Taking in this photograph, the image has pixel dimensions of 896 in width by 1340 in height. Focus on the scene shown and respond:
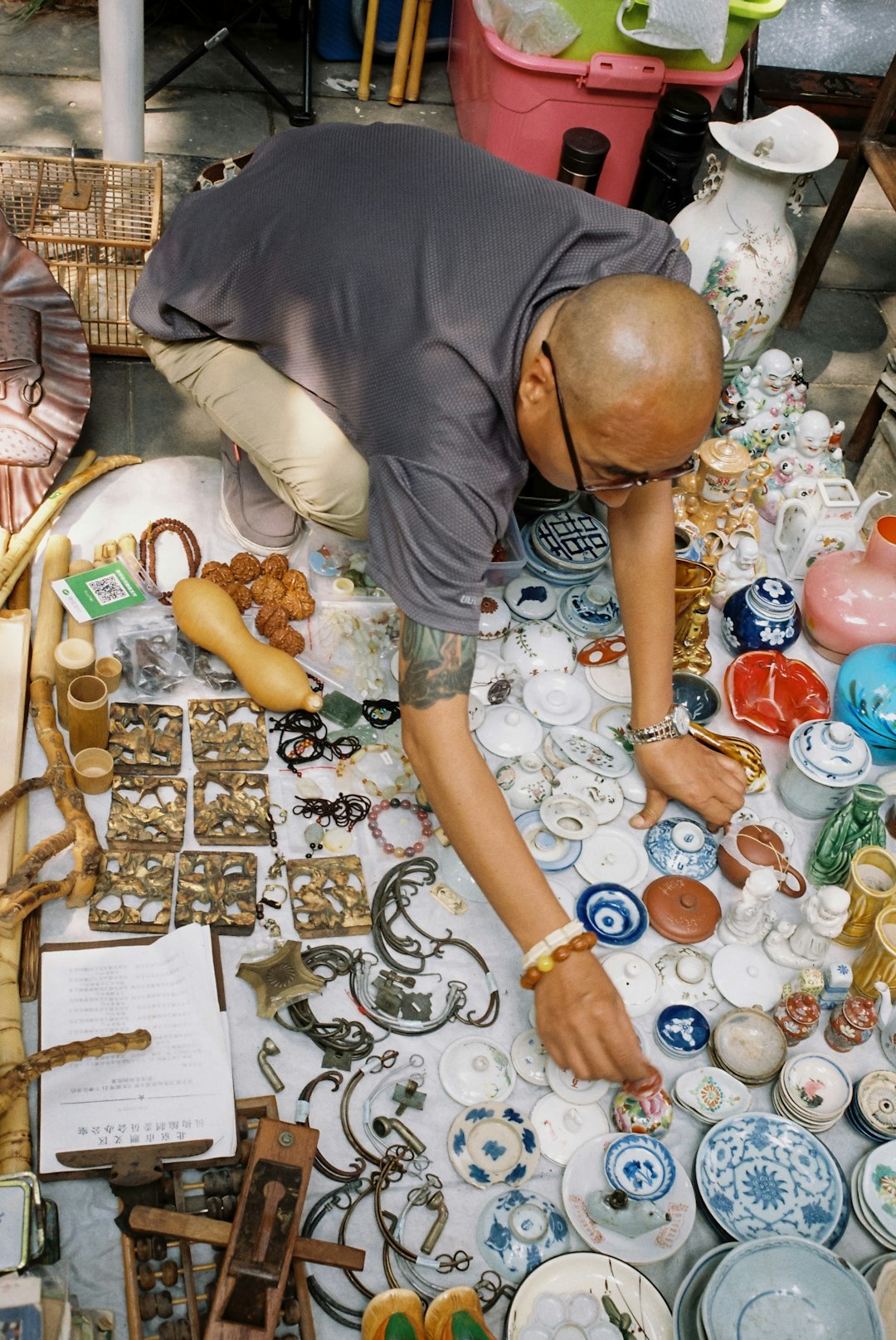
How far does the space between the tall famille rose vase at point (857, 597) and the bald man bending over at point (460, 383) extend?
61cm

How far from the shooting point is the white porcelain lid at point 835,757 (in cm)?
250

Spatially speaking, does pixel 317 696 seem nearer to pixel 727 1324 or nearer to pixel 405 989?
pixel 405 989

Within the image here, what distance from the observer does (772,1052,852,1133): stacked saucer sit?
83.0 inches

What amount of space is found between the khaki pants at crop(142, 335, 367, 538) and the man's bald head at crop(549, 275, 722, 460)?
31.2 inches

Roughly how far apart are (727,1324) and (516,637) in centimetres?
154

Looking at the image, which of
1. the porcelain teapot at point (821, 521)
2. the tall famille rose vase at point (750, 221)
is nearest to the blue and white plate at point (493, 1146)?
the porcelain teapot at point (821, 521)

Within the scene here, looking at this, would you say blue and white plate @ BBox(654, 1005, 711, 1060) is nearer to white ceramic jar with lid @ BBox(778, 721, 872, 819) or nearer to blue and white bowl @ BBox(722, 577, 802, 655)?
white ceramic jar with lid @ BBox(778, 721, 872, 819)

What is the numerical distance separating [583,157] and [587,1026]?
8.05ft

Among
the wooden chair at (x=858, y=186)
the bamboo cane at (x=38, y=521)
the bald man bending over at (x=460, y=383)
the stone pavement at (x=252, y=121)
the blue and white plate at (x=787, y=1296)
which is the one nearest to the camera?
the blue and white plate at (x=787, y=1296)

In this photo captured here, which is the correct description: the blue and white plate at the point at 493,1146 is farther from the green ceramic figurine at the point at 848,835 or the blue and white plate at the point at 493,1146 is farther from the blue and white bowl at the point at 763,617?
the blue and white bowl at the point at 763,617

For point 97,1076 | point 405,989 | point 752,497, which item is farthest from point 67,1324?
point 752,497

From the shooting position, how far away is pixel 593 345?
1.88m

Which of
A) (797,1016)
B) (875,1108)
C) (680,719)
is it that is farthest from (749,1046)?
(680,719)

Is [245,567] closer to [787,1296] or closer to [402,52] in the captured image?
[787,1296]
